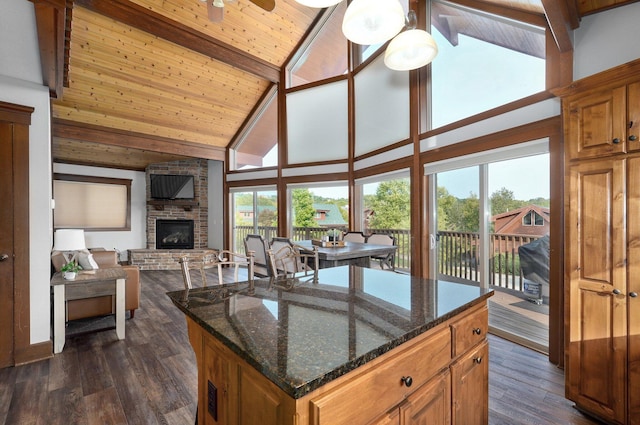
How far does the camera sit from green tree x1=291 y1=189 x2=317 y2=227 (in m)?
6.43

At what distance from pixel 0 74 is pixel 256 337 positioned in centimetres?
344

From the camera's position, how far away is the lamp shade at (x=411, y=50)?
188cm

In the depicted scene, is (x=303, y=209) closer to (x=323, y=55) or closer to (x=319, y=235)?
(x=319, y=235)

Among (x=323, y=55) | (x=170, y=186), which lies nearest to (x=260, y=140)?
(x=323, y=55)

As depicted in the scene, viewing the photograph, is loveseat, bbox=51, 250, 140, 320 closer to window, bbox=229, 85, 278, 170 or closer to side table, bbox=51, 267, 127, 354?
side table, bbox=51, 267, 127, 354

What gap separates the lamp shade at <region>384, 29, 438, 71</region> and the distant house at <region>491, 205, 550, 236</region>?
201cm

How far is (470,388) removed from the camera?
137 centimetres

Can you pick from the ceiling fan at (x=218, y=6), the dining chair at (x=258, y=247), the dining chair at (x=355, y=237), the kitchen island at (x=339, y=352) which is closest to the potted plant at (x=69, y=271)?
the dining chair at (x=258, y=247)

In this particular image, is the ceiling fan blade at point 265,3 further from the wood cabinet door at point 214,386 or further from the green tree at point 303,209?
the green tree at point 303,209

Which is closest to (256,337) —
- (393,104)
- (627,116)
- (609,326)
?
(609,326)

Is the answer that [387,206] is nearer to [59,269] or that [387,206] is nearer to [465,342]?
[465,342]

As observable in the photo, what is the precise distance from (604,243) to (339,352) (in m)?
1.96

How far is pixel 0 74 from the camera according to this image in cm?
258

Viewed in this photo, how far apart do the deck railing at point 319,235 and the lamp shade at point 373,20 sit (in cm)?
363
